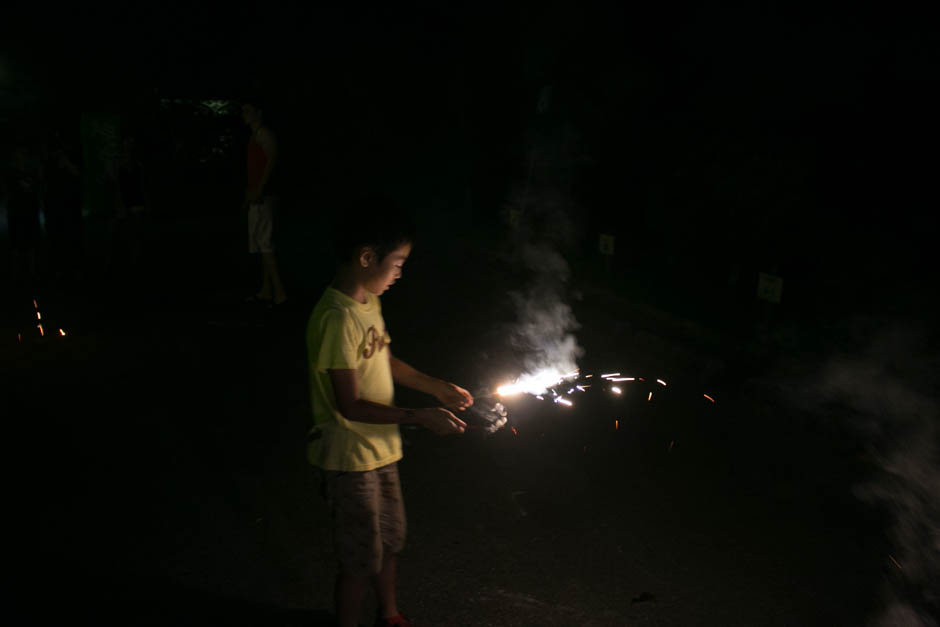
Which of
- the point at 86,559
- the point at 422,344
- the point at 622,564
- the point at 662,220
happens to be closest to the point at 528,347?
the point at 422,344

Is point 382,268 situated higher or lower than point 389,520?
higher

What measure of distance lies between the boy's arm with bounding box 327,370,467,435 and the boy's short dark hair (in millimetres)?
437

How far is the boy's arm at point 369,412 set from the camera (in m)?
2.91

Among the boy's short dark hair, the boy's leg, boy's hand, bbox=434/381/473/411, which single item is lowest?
the boy's leg

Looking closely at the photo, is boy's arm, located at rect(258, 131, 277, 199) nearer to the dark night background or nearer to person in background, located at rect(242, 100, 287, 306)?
person in background, located at rect(242, 100, 287, 306)

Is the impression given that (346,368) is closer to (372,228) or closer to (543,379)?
(372,228)

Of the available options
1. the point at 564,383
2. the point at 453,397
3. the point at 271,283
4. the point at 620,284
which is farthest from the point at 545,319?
the point at 453,397

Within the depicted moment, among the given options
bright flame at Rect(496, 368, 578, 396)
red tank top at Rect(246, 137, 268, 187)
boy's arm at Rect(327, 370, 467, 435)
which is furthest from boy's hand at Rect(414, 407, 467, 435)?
red tank top at Rect(246, 137, 268, 187)

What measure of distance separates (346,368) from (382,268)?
0.39 m

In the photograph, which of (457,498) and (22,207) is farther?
(22,207)

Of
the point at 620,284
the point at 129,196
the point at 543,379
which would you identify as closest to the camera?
the point at 543,379

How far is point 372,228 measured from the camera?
295 cm

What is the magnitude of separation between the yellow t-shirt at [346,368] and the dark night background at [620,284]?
3.18ft

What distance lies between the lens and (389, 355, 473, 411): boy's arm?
3277 mm
